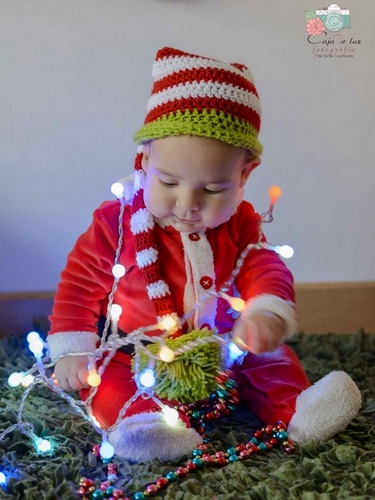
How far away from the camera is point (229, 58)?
119 centimetres

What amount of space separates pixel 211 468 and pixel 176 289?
0.80 ft

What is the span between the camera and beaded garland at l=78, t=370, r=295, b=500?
0.73 metres

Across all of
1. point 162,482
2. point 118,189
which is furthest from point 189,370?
point 118,189

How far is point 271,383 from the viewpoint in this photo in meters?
0.94

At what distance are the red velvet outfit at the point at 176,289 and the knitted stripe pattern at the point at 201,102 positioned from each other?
6.2 inches

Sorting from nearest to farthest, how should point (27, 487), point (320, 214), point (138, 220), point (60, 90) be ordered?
point (27, 487)
point (138, 220)
point (60, 90)
point (320, 214)

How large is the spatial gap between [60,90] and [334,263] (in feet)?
2.07

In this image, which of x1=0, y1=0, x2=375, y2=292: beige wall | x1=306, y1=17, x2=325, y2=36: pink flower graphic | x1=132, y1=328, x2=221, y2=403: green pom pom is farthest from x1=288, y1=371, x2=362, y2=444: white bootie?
x1=306, y1=17, x2=325, y2=36: pink flower graphic

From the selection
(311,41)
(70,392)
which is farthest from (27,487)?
(311,41)

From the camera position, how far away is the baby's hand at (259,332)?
2.63 feet

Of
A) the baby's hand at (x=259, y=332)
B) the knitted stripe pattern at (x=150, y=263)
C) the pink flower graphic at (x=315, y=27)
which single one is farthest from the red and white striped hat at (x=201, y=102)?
the pink flower graphic at (x=315, y=27)

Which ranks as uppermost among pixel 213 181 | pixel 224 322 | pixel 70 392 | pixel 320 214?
pixel 213 181

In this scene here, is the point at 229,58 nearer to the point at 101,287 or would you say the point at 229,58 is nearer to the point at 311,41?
the point at 311,41

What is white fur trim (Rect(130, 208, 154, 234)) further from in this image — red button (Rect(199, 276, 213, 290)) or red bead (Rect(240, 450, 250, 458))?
red bead (Rect(240, 450, 250, 458))
